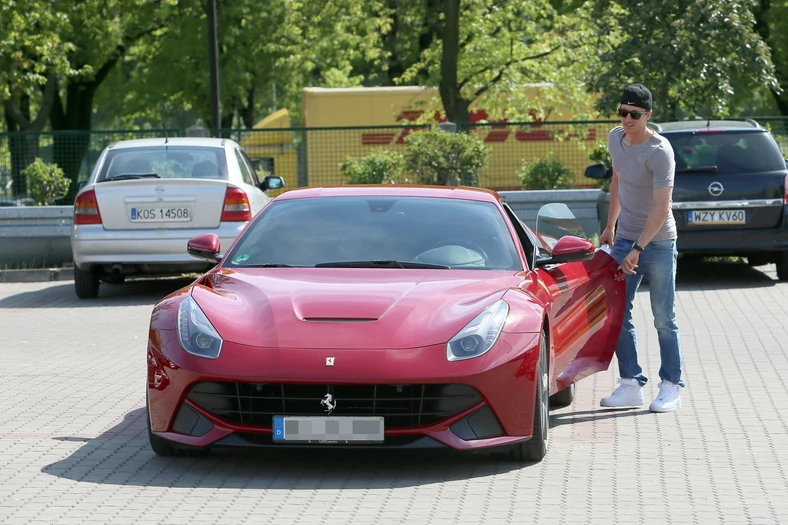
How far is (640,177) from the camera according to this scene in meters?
7.94

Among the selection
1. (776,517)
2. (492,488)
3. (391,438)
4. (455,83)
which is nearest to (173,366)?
(391,438)

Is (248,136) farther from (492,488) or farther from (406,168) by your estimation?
(492,488)

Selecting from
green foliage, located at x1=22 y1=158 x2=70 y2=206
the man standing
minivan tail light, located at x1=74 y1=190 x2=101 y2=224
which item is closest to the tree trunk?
green foliage, located at x1=22 y1=158 x2=70 y2=206

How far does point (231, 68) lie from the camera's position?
129 feet

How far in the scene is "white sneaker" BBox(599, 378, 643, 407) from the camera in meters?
8.12

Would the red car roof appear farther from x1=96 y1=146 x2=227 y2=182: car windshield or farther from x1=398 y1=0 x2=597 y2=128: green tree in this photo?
x1=398 y1=0 x2=597 y2=128: green tree

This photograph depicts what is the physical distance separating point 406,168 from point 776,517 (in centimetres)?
1505

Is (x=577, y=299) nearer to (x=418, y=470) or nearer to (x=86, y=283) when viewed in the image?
(x=418, y=470)

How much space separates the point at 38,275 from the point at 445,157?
6064 mm

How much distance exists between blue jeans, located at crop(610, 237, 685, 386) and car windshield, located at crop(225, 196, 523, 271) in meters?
1.01

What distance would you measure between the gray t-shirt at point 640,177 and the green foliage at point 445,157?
11974 mm

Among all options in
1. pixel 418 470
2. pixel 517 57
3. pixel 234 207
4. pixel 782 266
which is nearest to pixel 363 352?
pixel 418 470

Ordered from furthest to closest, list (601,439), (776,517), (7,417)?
(7,417), (601,439), (776,517)

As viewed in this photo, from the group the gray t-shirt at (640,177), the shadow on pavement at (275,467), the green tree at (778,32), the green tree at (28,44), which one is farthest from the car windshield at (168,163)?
the green tree at (778,32)
